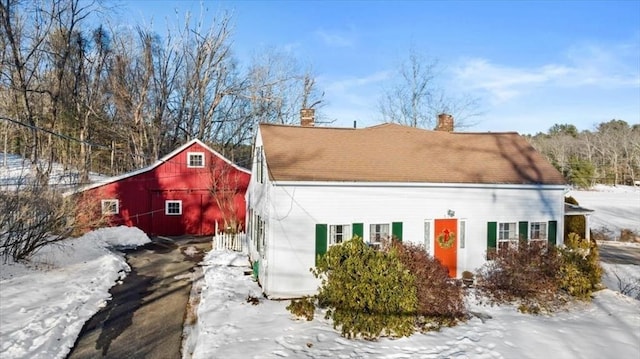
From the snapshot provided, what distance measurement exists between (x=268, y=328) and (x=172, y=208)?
16.1 metres

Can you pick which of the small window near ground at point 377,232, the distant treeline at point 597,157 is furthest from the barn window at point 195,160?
the distant treeline at point 597,157

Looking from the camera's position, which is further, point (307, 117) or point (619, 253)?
point (619, 253)

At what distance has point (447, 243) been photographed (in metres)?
13.4

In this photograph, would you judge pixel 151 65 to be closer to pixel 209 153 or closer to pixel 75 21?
pixel 75 21

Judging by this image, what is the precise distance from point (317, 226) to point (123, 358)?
5982mm

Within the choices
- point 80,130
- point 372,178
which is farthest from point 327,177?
point 80,130

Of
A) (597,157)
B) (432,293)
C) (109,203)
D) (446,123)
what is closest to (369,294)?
(432,293)

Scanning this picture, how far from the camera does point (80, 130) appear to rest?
3434 cm

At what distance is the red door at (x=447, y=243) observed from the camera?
13309 mm

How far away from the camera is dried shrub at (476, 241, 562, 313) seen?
37.4 feet

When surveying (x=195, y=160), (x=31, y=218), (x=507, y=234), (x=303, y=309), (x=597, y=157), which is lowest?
(x=303, y=309)

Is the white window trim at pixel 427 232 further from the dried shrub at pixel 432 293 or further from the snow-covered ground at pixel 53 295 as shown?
the snow-covered ground at pixel 53 295

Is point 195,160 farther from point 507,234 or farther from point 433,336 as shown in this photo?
point 433,336

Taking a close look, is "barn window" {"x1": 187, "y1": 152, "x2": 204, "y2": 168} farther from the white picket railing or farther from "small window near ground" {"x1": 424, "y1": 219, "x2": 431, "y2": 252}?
"small window near ground" {"x1": 424, "y1": 219, "x2": 431, "y2": 252}
